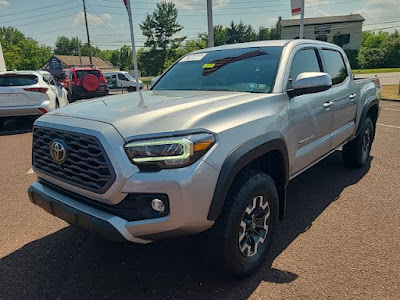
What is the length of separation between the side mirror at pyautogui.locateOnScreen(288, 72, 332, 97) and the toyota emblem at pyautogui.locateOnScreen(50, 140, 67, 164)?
6.41 ft

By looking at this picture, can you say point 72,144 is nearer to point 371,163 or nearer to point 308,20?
point 371,163

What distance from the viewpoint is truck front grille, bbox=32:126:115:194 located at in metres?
2.05

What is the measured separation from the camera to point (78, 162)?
7.25 feet

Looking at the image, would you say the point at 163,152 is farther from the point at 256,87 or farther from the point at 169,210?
the point at 256,87

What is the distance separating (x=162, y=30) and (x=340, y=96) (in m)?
64.1

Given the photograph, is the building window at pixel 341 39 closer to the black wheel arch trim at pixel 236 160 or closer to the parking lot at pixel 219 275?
A: the parking lot at pixel 219 275

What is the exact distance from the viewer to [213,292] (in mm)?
2389

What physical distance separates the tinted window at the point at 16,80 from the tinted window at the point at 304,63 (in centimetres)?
771

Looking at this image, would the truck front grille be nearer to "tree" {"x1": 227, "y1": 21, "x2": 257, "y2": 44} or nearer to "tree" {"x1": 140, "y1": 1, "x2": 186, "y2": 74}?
"tree" {"x1": 140, "y1": 1, "x2": 186, "y2": 74}

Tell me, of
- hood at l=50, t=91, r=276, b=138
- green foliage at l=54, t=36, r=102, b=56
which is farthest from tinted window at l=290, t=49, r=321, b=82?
green foliage at l=54, t=36, r=102, b=56

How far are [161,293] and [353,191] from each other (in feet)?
9.66

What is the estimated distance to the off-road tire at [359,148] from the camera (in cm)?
489

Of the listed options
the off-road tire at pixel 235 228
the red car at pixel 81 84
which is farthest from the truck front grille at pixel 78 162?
the red car at pixel 81 84

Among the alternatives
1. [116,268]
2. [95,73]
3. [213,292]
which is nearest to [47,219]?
[116,268]
